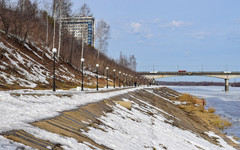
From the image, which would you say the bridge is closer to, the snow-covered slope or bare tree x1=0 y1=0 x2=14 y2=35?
the snow-covered slope

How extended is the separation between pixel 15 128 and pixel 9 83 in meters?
17.7

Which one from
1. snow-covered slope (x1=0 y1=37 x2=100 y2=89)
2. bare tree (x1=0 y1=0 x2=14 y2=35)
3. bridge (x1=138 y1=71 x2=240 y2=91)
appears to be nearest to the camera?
snow-covered slope (x1=0 y1=37 x2=100 y2=89)

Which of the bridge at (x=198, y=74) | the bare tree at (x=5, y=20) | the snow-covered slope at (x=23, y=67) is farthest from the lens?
the bridge at (x=198, y=74)

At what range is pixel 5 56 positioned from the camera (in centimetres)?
2797

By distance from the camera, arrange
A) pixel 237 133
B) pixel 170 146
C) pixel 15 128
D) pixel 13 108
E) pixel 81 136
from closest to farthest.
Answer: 1. pixel 15 128
2. pixel 81 136
3. pixel 13 108
4. pixel 170 146
5. pixel 237 133

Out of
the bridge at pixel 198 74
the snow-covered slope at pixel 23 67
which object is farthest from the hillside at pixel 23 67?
the bridge at pixel 198 74

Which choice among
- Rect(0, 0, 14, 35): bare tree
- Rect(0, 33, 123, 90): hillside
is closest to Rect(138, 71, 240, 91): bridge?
Rect(0, 33, 123, 90): hillside

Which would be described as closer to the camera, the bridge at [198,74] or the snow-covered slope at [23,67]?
the snow-covered slope at [23,67]

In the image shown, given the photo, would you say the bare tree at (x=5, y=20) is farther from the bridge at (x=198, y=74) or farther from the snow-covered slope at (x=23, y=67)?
the bridge at (x=198, y=74)

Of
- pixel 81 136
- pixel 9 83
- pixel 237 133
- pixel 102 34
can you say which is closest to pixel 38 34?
pixel 102 34

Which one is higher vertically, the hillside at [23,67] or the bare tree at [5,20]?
the bare tree at [5,20]

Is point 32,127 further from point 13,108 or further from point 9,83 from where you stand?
point 9,83

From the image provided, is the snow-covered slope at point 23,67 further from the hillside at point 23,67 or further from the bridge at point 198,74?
the bridge at point 198,74

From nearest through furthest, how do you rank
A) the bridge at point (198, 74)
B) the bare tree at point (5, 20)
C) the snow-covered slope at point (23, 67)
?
the snow-covered slope at point (23, 67) < the bare tree at point (5, 20) < the bridge at point (198, 74)
